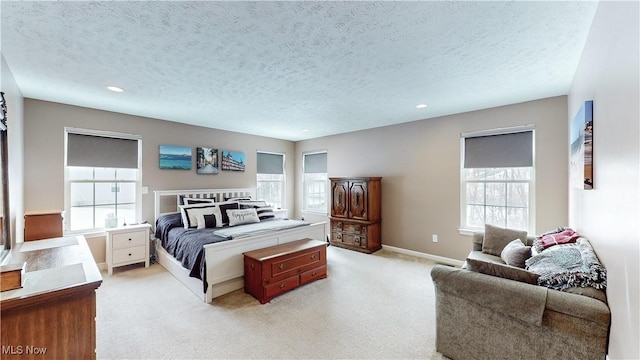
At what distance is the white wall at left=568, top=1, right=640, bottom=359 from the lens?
1148 millimetres

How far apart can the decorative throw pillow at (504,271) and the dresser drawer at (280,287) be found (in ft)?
6.67

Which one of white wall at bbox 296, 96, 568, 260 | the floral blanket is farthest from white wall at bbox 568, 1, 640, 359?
white wall at bbox 296, 96, 568, 260

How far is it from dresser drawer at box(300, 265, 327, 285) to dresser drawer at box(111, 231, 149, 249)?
2595mm

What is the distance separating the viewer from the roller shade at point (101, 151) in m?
3.77

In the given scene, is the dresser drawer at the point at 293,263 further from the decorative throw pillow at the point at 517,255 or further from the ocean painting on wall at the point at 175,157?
the ocean painting on wall at the point at 175,157

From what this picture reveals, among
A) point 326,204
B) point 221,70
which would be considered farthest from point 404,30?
point 326,204

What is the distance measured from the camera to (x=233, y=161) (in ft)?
18.1

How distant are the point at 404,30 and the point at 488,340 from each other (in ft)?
7.57

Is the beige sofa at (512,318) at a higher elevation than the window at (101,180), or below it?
below

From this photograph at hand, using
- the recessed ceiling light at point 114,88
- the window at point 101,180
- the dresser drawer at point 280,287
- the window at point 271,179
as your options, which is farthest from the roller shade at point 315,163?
the recessed ceiling light at point 114,88

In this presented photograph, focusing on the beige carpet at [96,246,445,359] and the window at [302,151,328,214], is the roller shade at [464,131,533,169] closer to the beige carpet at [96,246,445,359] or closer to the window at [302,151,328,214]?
the beige carpet at [96,246,445,359]

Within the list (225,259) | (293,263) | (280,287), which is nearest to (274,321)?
(280,287)

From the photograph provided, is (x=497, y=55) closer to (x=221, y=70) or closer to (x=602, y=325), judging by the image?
(x=602, y=325)

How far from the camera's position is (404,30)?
1.89 m
